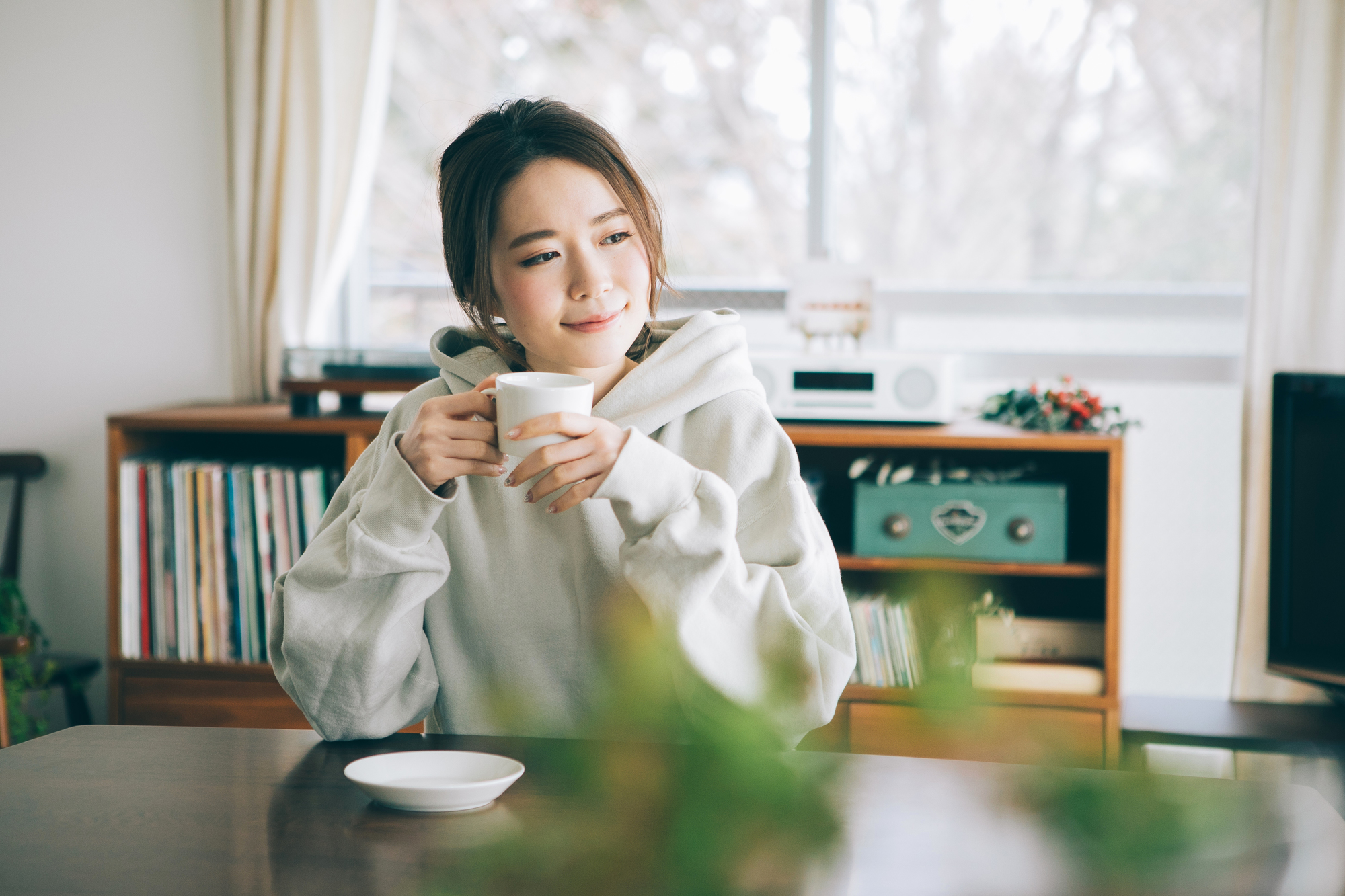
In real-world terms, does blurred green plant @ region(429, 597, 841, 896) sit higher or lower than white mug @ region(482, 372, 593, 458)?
lower

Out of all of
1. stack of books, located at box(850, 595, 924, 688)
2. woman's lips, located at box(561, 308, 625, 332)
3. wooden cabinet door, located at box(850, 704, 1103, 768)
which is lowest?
stack of books, located at box(850, 595, 924, 688)

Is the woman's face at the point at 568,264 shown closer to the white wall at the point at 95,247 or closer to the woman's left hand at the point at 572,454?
the woman's left hand at the point at 572,454

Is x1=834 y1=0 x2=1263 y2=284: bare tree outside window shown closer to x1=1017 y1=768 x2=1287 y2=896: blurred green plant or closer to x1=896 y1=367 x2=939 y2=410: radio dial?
x1=896 y1=367 x2=939 y2=410: radio dial

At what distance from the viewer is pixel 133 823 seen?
73 centimetres

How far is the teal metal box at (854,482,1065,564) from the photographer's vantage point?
2.02 m

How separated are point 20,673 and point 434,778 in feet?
6.21

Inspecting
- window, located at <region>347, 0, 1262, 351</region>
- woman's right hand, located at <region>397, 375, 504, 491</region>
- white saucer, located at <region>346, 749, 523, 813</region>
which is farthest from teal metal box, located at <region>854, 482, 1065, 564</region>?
white saucer, located at <region>346, 749, 523, 813</region>

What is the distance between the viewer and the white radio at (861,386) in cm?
204

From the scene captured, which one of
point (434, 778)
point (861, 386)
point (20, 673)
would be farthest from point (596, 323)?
point (20, 673)

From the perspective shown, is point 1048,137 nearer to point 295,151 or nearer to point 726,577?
point 295,151

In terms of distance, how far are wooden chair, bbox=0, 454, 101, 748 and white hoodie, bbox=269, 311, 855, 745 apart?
171cm

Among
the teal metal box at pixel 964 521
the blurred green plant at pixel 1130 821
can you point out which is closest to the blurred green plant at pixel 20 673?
the teal metal box at pixel 964 521

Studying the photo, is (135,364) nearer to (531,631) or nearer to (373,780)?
(531,631)

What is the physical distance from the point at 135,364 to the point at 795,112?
1.78 metres
